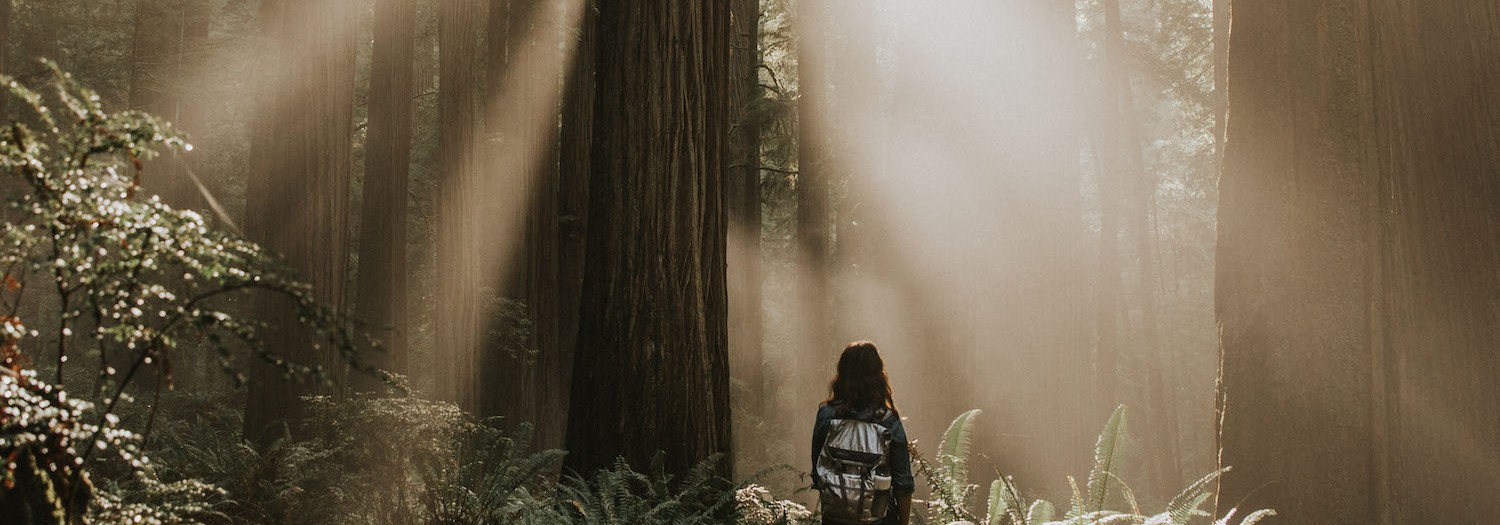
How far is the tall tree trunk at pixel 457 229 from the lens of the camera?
42.1 feet

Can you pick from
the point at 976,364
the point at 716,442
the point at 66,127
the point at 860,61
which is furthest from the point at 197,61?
the point at 716,442

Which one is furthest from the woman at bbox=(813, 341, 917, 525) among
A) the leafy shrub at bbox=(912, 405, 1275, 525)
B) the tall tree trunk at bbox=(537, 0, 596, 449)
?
the tall tree trunk at bbox=(537, 0, 596, 449)

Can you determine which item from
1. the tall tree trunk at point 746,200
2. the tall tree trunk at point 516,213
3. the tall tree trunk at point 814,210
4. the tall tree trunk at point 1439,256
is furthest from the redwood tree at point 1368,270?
the tall tree trunk at point 746,200

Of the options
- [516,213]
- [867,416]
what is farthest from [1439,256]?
[516,213]

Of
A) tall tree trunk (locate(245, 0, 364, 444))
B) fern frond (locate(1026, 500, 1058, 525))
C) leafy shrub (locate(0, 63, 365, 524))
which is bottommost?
fern frond (locate(1026, 500, 1058, 525))

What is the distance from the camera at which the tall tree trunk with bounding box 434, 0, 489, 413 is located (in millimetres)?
12836

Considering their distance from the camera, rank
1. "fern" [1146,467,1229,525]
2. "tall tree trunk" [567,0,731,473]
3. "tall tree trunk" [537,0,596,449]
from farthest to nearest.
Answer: "tall tree trunk" [537,0,596,449]
"tall tree trunk" [567,0,731,473]
"fern" [1146,467,1229,525]

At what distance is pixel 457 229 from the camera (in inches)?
514

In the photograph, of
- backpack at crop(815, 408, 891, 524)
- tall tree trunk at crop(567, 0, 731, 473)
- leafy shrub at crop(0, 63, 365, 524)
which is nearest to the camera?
leafy shrub at crop(0, 63, 365, 524)

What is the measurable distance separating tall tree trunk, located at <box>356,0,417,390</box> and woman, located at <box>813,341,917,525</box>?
8399mm

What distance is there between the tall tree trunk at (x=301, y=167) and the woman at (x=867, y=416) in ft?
21.0

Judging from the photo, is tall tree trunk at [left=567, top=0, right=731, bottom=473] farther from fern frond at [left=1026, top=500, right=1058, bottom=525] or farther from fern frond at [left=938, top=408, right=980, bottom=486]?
fern frond at [left=1026, top=500, right=1058, bottom=525]

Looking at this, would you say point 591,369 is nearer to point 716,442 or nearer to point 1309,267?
point 716,442

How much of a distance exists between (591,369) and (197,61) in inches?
596
